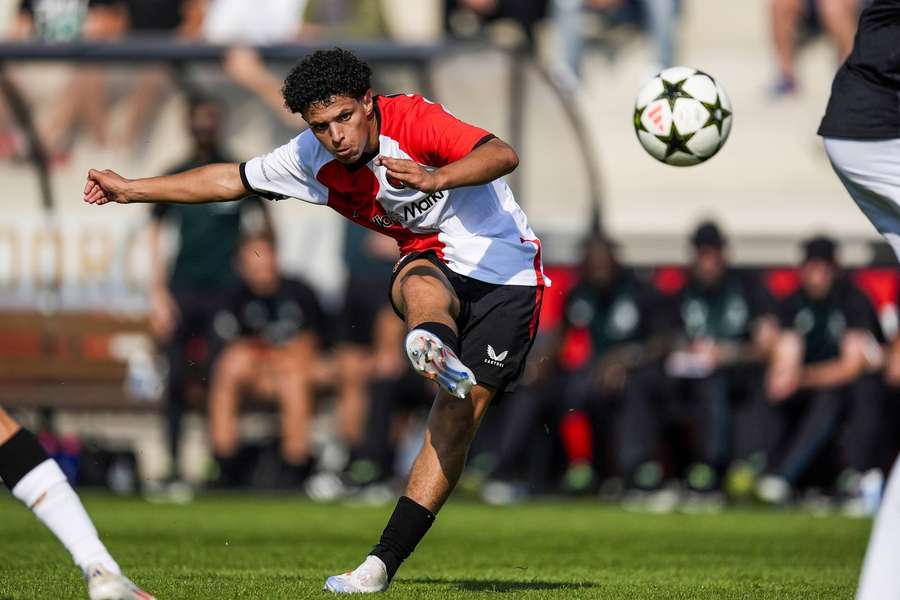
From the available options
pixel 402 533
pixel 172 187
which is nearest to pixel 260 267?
pixel 172 187

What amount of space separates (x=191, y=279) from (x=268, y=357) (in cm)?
99

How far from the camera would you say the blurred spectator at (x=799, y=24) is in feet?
55.9

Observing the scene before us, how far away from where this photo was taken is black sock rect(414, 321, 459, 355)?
243 inches

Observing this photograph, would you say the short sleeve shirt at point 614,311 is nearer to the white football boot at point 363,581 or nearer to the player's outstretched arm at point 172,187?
the player's outstretched arm at point 172,187

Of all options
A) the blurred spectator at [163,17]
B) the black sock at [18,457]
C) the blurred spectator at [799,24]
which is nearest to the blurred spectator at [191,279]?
the blurred spectator at [163,17]

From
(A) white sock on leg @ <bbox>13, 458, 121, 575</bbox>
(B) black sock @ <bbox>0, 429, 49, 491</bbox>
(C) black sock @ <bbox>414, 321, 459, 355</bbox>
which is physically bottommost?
(A) white sock on leg @ <bbox>13, 458, 121, 575</bbox>

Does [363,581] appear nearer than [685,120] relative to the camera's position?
Yes

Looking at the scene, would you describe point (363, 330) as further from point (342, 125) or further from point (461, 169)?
point (461, 169)

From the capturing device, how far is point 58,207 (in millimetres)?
14977

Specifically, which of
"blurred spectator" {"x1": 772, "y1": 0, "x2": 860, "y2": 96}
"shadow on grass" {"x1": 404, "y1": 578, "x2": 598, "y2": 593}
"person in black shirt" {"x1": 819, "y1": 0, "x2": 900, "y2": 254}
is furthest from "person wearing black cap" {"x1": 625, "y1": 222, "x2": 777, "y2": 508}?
"person in black shirt" {"x1": 819, "y1": 0, "x2": 900, "y2": 254}

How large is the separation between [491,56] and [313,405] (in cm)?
342

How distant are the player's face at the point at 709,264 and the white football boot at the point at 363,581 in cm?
776

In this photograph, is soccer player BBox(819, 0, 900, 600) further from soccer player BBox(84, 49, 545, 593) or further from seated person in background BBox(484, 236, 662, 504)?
seated person in background BBox(484, 236, 662, 504)

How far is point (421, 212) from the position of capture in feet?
22.5
